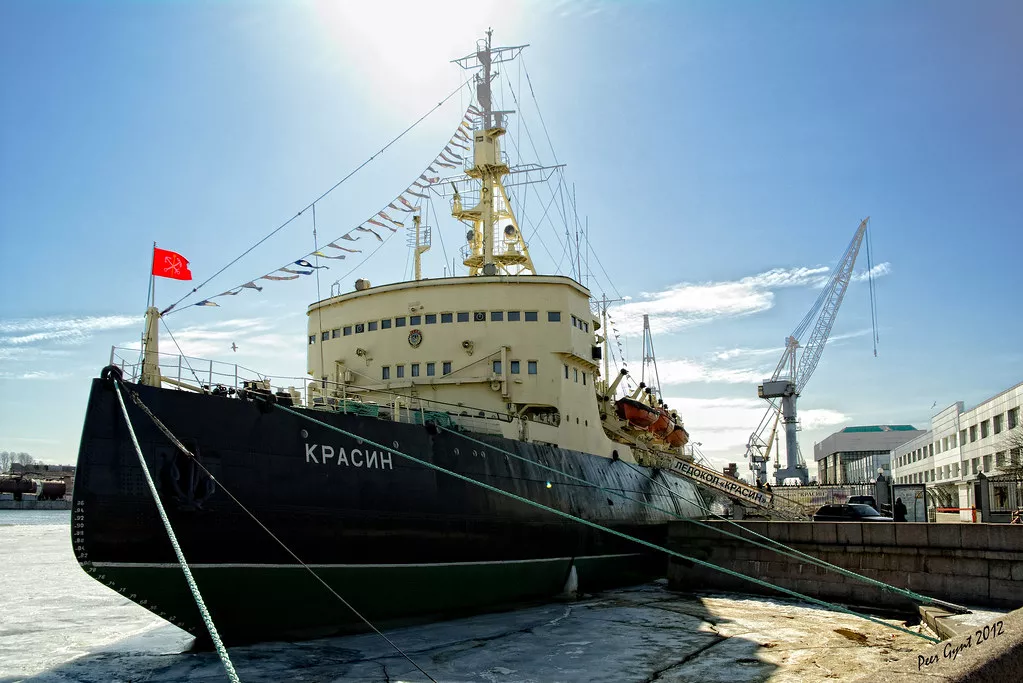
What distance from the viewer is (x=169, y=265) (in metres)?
13.0

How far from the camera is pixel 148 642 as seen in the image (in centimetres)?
1422

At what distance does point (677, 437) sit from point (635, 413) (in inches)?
292

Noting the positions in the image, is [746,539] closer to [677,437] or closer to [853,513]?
[853,513]

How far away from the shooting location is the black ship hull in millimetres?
11555

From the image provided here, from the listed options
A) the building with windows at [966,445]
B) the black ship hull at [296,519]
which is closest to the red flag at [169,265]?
the black ship hull at [296,519]

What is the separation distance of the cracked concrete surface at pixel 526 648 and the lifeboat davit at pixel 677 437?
47.3ft

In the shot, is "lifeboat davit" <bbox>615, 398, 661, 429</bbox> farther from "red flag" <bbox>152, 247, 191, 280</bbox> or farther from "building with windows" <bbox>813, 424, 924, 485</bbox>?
"building with windows" <bbox>813, 424, 924, 485</bbox>

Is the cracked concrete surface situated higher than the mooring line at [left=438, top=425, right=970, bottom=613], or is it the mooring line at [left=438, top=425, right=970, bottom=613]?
the mooring line at [left=438, top=425, right=970, bottom=613]

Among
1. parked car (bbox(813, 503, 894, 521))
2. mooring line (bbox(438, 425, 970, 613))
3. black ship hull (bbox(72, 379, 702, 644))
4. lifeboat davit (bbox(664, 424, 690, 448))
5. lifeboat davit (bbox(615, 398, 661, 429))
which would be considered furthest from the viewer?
lifeboat davit (bbox(664, 424, 690, 448))

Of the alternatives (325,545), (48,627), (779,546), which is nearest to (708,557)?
(779,546)

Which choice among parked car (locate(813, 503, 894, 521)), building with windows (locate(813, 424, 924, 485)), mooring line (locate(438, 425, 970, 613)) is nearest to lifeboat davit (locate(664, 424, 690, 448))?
mooring line (locate(438, 425, 970, 613))

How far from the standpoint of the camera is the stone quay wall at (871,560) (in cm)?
1463

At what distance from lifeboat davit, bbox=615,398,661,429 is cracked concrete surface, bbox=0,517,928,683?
361 inches

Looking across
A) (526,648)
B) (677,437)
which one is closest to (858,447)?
(677,437)
